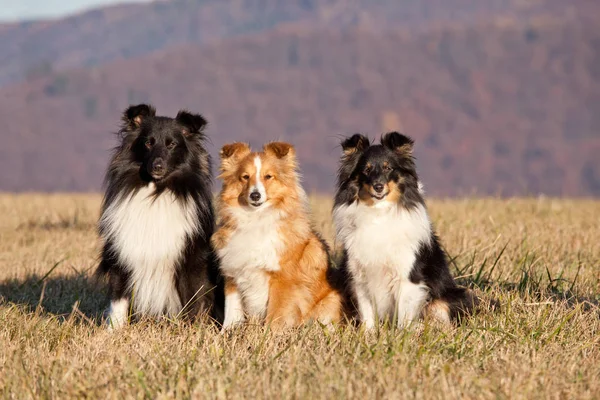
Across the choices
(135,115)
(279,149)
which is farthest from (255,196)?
(135,115)

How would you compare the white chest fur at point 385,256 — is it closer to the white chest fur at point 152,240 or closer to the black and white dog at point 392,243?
the black and white dog at point 392,243

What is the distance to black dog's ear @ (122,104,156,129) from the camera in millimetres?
6195

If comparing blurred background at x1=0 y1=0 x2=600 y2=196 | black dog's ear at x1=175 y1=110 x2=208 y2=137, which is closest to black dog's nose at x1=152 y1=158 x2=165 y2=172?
black dog's ear at x1=175 y1=110 x2=208 y2=137

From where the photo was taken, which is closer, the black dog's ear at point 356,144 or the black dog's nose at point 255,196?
the black dog's nose at point 255,196

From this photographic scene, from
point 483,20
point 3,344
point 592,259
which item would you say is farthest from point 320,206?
point 483,20

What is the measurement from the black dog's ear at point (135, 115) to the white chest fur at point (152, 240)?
533 millimetres

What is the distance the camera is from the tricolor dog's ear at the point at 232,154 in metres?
6.32

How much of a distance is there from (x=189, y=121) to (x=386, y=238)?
1.82 m

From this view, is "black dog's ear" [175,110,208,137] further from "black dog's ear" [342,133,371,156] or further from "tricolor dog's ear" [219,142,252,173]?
"black dog's ear" [342,133,371,156]

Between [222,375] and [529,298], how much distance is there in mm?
3026

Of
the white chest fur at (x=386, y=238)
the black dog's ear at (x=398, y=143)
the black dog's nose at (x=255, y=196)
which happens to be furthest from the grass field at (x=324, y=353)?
the black dog's ear at (x=398, y=143)

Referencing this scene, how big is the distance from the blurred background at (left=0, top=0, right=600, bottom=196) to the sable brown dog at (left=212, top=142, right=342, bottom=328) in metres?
124

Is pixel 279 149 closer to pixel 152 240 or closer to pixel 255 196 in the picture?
pixel 255 196

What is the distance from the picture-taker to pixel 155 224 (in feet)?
19.9
